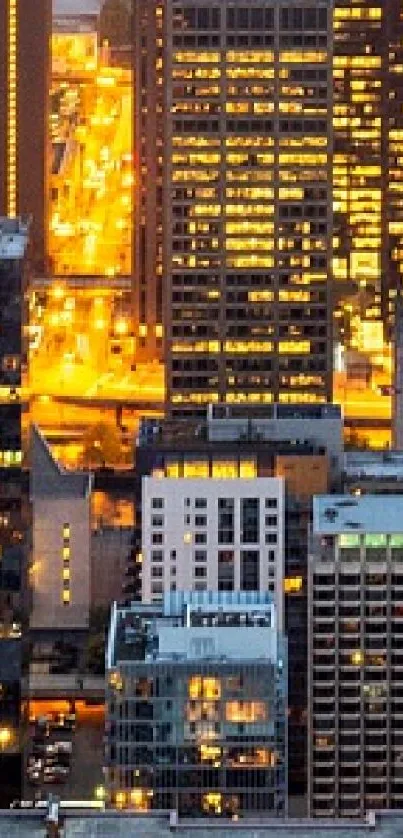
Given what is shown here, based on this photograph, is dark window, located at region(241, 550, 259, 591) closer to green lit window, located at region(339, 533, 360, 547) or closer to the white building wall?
green lit window, located at region(339, 533, 360, 547)

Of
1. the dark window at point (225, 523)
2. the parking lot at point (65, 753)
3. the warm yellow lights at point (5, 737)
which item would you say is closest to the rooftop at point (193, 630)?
the warm yellow lights at point (5, 737)

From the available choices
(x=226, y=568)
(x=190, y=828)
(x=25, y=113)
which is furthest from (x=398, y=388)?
(x=190, y=828)

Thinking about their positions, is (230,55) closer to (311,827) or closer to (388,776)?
(388,776)

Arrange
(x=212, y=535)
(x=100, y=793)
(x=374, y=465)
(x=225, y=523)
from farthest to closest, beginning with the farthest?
1. (x=374, y=465)
2. (x=225, y=523)
3. (x=212, y=535)
4. (x=100, y=793)

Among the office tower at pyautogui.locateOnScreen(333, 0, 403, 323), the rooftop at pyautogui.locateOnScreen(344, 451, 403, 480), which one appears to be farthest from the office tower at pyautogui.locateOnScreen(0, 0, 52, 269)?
the rooftop at pyautogui.locateOnScreen(344, 451, 403, 480)

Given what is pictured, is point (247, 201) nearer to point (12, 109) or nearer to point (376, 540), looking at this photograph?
point (12, 109)

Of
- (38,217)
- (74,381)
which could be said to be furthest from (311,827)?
(38,217)
